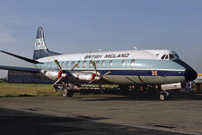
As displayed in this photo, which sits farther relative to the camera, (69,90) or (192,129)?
(69,90)

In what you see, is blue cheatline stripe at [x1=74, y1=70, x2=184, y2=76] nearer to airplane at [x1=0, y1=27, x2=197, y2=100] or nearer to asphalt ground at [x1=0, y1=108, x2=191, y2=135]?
airplane at [x1=0, y1=27, x2=197, y2=100]

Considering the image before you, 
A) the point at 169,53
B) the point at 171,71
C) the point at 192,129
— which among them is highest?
the point at 169,53

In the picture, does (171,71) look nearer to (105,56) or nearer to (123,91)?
(105,56)

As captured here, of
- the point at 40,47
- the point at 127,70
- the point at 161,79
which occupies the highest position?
the point at 40,47

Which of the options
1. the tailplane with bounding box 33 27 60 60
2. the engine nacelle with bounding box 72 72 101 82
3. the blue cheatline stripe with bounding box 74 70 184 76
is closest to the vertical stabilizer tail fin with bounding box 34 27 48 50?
the tailplane with bounding box 33 27 60 60

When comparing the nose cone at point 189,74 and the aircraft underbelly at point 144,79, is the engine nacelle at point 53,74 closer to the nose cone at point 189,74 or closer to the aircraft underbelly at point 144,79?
the aircraft underbelly at point 144,79

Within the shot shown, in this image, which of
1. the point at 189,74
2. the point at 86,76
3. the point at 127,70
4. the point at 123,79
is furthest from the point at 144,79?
the point at 86,76

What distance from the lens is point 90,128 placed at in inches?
380

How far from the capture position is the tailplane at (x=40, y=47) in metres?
34.8

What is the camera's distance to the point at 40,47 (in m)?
35.8

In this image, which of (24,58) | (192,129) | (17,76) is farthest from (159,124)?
(17,76)

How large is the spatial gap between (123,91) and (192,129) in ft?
68.0

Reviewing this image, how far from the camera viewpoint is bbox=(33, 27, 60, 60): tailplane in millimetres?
34781

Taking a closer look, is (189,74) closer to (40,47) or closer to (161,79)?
(161,79)
